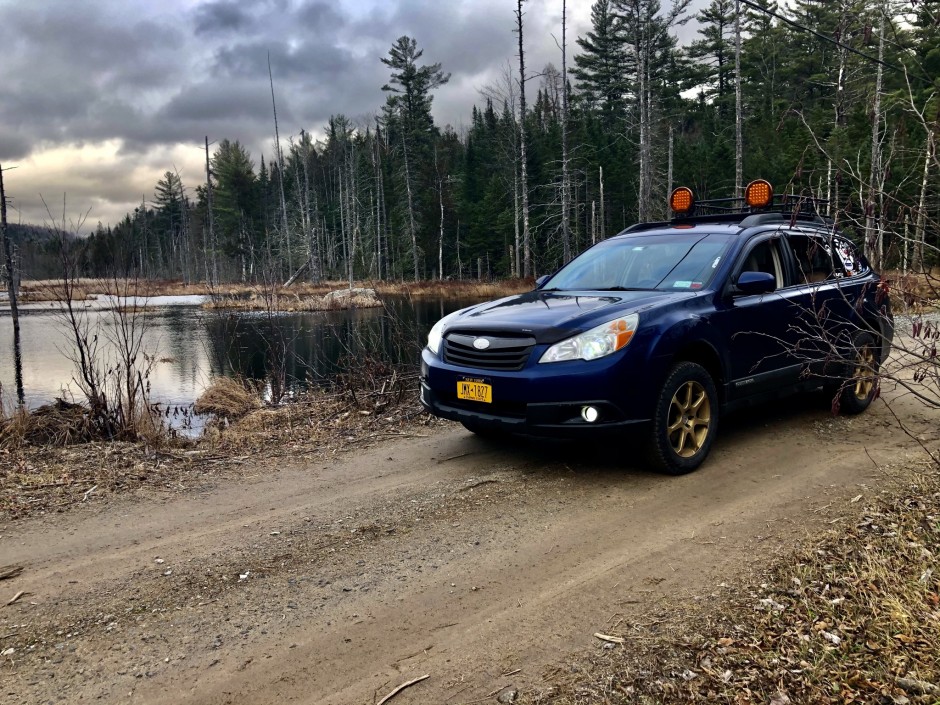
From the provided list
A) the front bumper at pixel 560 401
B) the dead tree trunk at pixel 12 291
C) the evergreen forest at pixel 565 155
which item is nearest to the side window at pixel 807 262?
the front bumper at pixel 560 401

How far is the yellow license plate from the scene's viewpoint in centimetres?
488

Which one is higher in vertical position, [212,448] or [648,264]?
[648,264]

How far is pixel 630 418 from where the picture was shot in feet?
15.1

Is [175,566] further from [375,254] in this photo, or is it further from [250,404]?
[375,254]

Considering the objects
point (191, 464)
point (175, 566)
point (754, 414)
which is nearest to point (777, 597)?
point (175, 566)

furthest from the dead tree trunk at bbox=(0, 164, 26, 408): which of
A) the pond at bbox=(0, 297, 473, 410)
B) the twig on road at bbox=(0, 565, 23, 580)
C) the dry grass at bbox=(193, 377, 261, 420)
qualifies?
the twig on road at bbox=(0, 565, 23, 580)

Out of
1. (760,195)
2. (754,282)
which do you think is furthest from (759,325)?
(760,195)

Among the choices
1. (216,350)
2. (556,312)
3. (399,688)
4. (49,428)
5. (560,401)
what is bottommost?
(399,688)

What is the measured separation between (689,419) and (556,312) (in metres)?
1.28

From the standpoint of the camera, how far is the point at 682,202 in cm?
672

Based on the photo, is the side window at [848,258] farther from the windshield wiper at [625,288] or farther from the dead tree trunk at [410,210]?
the dead tree trunk at [410,210]

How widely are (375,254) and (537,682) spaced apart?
196ft

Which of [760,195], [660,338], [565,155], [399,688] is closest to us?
[399,688]

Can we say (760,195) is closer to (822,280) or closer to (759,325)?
(822,280)
